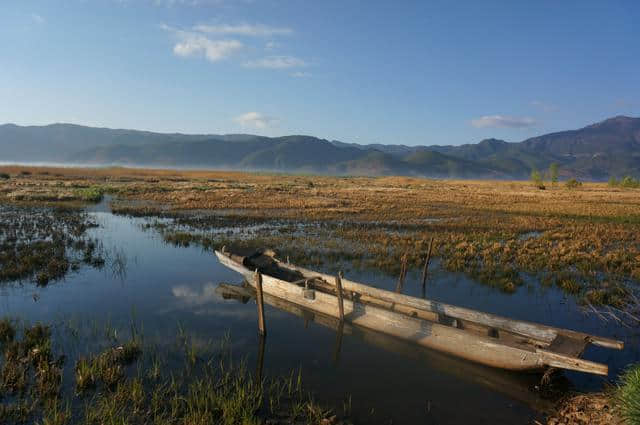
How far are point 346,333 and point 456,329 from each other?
11.1ft

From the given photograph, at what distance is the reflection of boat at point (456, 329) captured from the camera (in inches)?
338

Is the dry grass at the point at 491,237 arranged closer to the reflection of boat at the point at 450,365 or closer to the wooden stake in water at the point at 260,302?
the reflection of boat at the point at 450,365

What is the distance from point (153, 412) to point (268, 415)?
2169 mm

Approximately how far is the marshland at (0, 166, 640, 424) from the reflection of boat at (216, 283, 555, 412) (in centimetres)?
4

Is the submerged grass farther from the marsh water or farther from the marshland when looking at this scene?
the marsh water

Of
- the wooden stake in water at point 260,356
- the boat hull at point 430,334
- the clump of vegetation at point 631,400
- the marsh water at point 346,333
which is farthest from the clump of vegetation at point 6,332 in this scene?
the clump of vegetation at point 631,400

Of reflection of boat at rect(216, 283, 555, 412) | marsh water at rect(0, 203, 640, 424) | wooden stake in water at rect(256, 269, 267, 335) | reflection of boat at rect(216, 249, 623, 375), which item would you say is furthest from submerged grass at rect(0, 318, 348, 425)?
reflection of boat at rect(216, 249, 623, 375)

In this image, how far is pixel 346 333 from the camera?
1166 cm

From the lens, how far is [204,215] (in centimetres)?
3378

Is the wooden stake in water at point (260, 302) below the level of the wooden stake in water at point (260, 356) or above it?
above

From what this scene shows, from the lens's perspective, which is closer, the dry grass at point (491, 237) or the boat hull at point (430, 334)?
the boat hull at point (430, 334)

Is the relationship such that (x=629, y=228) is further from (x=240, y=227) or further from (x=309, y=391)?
(x=309, y=391)

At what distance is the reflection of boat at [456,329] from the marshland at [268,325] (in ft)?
1.72

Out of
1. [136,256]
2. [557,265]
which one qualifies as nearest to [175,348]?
[136,256]
